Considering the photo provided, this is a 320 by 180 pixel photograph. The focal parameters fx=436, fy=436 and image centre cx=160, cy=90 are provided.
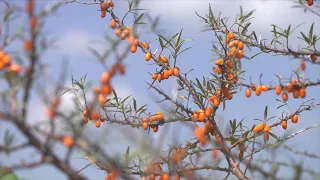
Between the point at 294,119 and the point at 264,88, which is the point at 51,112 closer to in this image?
the point at 264,88

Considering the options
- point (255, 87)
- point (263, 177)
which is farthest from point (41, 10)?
point (255, 87)

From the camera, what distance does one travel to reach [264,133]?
8.94ft

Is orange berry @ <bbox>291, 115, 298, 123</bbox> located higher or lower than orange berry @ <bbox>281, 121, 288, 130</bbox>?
higher

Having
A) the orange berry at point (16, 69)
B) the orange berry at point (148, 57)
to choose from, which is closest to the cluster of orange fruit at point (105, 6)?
the orange berry at point (148, 57)

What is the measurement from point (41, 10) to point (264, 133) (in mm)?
1993

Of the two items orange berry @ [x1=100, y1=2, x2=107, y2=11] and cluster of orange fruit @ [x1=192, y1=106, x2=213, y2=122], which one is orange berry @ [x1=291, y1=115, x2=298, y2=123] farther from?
orange berry @ [x1=100, y1=2, x2=107, y2=11]

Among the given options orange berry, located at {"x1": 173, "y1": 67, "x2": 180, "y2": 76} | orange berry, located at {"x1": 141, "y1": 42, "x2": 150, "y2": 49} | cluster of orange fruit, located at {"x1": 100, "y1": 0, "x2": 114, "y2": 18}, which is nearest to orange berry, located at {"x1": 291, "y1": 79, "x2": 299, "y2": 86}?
orange berry, located at {"x1": 173, "y1": 67, "x2": 180, "y2": 76}

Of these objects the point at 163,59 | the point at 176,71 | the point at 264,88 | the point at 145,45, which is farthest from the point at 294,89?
the point at 145,45

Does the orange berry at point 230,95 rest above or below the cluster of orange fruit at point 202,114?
above

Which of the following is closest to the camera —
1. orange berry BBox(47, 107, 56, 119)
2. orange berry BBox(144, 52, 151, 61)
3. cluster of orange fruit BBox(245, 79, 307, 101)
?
orange berry BBox(47, 107, 56, 119)

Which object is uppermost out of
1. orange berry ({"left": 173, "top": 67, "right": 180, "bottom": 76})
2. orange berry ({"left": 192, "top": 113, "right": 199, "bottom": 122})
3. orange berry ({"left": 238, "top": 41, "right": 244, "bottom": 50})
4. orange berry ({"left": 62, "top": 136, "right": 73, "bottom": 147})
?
orange berry ({"left": 238, "top": 41, "right": 244, "bottom": 50})

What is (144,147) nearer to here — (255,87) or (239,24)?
(255,87)

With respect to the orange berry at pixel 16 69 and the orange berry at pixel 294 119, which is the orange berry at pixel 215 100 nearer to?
the orange berry at pixel 294 119

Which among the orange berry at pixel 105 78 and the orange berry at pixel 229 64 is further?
the orange berry at pixel 229 64
